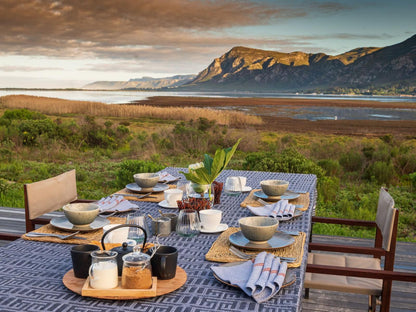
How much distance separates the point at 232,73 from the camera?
122 meters

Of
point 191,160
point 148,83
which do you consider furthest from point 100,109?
point 148,83

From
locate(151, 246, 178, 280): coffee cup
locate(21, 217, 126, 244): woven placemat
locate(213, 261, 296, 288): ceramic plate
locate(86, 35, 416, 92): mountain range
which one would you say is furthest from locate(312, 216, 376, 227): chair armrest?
locate(86, 35, 416, 92): mountain range

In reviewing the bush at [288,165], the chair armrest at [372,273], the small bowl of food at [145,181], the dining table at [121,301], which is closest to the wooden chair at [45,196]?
the small bowl of food at [145,181]

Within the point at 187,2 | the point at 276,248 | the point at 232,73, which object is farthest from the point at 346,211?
the point at 232,73

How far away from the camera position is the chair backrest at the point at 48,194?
2.40 metres

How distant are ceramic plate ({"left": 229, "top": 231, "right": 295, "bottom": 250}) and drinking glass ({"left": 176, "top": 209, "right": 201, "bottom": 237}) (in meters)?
0.17

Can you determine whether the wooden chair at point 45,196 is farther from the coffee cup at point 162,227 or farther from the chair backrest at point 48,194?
the coffee cup at point 162,227

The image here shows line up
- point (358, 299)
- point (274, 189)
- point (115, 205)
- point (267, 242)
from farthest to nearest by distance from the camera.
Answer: point (358, 299) → point (274, 189) → point (115, 205) → point (267, 242)

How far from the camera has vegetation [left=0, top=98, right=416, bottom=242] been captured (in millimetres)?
5578

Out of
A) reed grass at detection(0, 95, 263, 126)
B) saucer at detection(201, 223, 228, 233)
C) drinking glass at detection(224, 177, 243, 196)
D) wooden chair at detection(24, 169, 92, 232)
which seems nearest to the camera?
saucer at detection(201, 223, 228, 233)

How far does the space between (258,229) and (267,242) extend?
0.30 ft

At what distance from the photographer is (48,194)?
262 centimetres

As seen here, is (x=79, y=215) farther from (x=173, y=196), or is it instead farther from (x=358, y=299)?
(x=358, y=299)

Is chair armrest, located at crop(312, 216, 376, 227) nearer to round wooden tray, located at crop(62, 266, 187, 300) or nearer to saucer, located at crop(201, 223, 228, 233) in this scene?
saucer, located at crop(201, 223, 228, 233)
